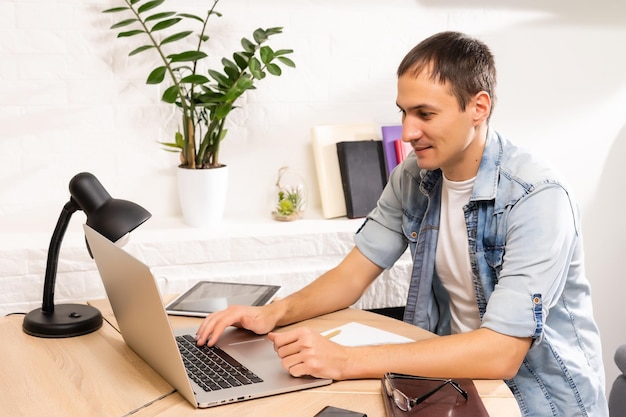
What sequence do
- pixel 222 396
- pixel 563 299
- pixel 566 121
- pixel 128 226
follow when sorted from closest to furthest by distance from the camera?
pixel 222 396, pixel 128 226, pixel 563 299, pixel 566 121

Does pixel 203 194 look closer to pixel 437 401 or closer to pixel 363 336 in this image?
pixel 363 336

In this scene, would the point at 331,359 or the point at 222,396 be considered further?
the point at 331,359

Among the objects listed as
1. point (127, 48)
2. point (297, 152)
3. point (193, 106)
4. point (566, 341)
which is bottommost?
point (566, 341)

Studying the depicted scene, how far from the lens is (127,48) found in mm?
2510

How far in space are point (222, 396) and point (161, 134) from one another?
145 centimetres

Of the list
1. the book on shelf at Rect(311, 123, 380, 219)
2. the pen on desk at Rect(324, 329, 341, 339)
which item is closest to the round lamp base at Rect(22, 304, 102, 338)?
the pen on desk at Rect(324, 329, 341, 339)

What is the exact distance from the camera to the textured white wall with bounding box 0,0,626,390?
246 cm

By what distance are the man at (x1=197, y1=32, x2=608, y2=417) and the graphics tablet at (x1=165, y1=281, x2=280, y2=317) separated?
0.13m

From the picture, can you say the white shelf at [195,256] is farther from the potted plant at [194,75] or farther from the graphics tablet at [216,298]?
the graphics tablet at [216,298]

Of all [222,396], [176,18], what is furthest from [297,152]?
[222,396]

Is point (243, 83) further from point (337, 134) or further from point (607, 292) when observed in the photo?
point (607, 292)

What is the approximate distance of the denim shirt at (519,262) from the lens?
1.52m

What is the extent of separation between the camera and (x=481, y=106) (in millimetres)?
1707

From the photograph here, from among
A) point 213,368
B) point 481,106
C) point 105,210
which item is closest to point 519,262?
point 481,106
